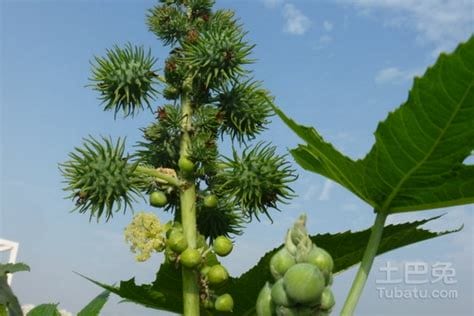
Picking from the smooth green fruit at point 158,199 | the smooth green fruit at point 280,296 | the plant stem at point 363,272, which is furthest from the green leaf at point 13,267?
the smooth green fruit at point 280,296

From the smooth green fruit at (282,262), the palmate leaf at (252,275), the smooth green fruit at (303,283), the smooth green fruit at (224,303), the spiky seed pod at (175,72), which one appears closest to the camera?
the smooth green fruit at (303,283)

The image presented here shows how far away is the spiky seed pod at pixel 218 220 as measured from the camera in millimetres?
3725

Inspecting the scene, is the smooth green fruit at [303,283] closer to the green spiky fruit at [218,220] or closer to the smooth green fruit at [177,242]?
the smooth green fruit at [177,242]

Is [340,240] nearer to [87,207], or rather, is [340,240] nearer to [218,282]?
[218,282]

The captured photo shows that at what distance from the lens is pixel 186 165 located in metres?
3.42

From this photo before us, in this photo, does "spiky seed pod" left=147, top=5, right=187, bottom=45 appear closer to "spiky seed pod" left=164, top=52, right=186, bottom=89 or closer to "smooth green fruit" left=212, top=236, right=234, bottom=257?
"spiky seed pod" left=164, top=52, right=186, bottom=89

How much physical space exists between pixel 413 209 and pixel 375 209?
15 cm

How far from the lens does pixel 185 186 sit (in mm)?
3434

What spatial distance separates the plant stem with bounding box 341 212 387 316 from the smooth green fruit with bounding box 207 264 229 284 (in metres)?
0.82

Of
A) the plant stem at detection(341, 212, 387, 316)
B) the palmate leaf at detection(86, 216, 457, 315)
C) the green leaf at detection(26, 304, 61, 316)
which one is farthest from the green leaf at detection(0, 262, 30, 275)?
the plant stem at detection(341, 212, 387, 316)

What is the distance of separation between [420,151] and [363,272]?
465 mm

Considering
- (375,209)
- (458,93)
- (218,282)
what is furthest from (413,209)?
(218,282)

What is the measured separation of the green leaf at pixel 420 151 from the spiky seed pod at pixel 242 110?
3.76 feet

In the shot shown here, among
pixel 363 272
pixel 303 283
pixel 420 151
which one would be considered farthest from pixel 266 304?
pixel 420 151
